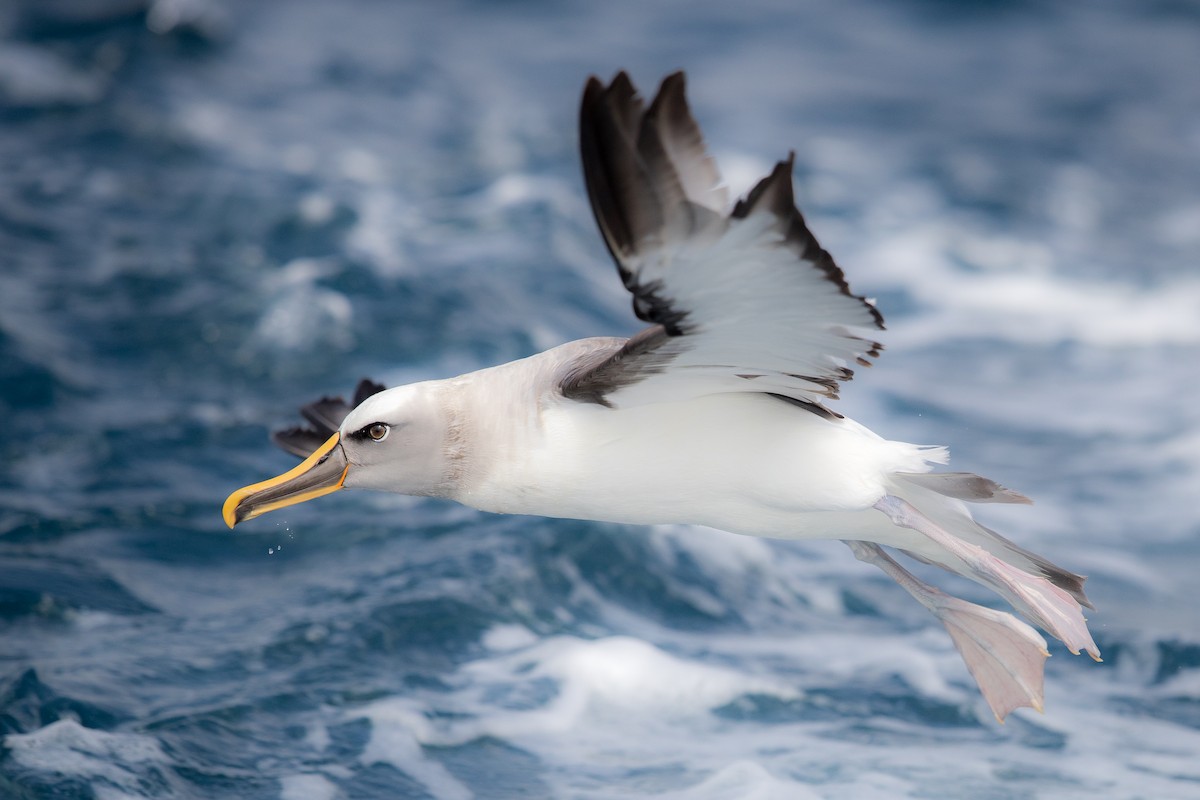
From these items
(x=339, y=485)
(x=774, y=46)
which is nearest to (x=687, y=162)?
(x=339, y=485)

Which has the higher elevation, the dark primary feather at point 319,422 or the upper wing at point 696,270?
the upper wing at point 696,270

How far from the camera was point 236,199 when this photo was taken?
11727mm

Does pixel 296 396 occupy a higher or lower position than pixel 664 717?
higher

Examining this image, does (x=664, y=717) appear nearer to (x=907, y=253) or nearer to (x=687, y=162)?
(x=687, y=162)

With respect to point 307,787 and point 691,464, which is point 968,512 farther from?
point 307,787

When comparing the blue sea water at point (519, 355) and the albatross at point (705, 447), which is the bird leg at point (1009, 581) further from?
the blue sea water at point (519, 355)

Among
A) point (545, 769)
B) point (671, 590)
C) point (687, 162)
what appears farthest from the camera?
point (671, 590)

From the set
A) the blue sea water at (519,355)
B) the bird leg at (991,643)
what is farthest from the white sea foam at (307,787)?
the bird leg at (991,643)

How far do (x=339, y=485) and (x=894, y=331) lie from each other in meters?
7.13

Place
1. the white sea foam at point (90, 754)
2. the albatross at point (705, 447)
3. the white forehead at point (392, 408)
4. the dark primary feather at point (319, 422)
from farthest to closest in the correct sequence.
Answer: the dark primary feather at point (319, 422) → the white sea foam at point (90, 754) → the white forehead at point (392, 408) → the albatross at point (705, 447)

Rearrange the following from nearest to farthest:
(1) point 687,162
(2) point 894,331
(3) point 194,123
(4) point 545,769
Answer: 1. (1) point 687,162
2. (4) point 545,769
3. (2) point 894,331
4. (3) point 194,123

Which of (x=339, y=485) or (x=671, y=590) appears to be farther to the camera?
(x=671, y=590)

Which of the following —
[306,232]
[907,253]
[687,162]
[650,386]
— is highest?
[907,253]

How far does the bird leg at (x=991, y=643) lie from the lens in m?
5.28
